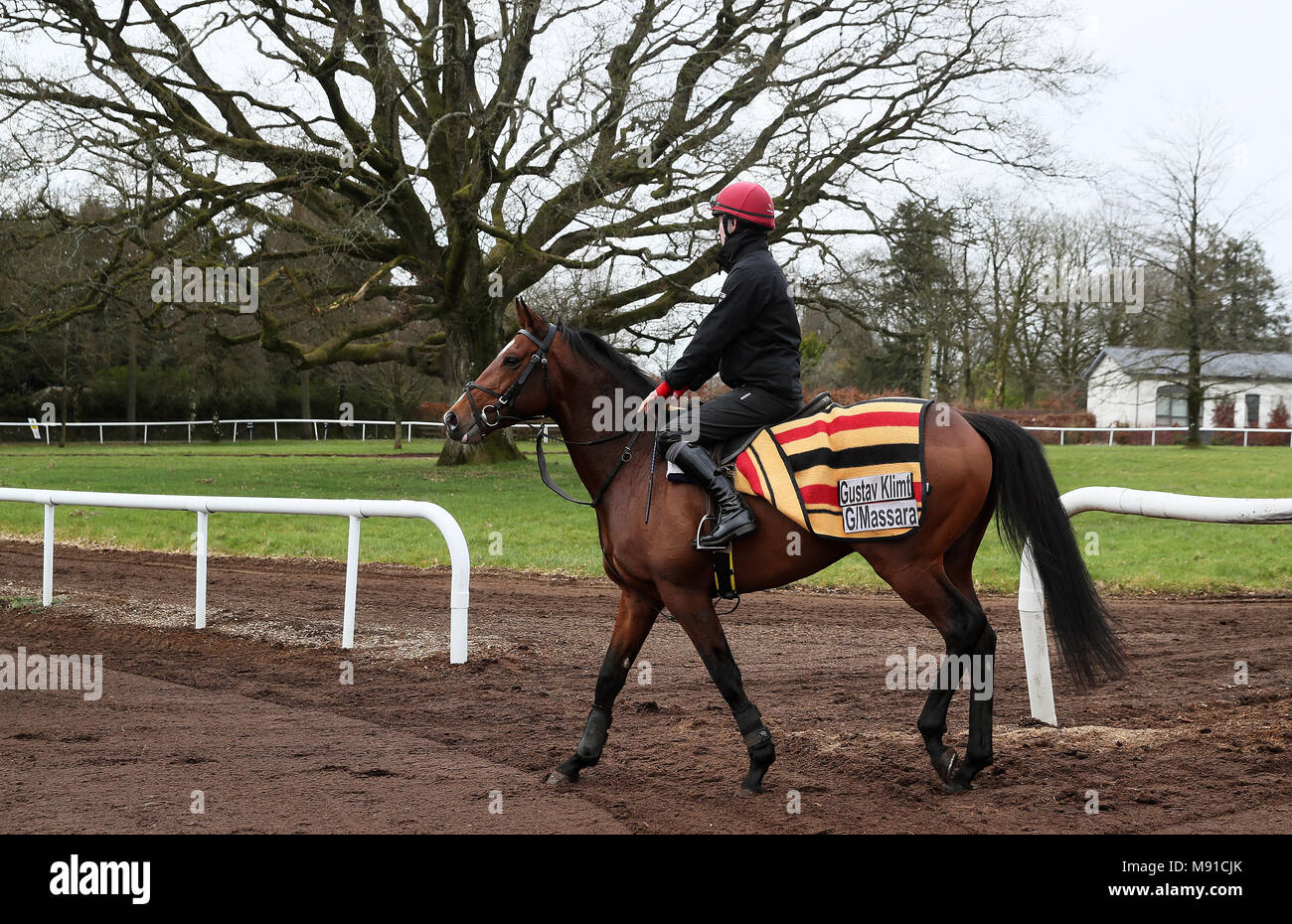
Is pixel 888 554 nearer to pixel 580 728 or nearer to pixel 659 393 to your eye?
pixel 659 393

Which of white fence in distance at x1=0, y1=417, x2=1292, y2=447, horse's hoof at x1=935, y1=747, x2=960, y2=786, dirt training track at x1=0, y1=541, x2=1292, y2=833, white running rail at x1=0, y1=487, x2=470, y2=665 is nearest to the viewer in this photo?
dirt training track at x1=0, y1=541, x2=1292, y2=833

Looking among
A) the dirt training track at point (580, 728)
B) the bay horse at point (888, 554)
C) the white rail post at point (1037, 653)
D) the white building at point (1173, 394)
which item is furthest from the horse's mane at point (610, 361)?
the white building at point (1173, 394)

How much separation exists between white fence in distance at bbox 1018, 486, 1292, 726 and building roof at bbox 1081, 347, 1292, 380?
95.6 feet

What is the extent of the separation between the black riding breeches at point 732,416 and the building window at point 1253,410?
170 feet

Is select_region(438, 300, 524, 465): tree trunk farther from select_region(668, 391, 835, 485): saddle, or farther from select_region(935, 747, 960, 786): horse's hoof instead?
select_region(935, 747, 960, 786): horse's hoof

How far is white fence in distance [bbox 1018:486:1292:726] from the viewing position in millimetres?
4453

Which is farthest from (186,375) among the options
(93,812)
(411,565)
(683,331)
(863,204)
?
(93,812)

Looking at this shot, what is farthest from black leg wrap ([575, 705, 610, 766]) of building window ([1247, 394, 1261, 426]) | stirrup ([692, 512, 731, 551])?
building window ([1247, 394, 1261, 426])

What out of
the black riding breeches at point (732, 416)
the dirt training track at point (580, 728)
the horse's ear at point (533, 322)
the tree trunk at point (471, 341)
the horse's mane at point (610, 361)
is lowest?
the dirt training track at point (580, 728)

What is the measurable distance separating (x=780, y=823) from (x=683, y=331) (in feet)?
63.7

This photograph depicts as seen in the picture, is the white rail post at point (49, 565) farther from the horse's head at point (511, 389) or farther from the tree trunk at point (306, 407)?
the tree trunk at point (306, 407)

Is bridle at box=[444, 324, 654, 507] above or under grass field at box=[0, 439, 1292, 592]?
above

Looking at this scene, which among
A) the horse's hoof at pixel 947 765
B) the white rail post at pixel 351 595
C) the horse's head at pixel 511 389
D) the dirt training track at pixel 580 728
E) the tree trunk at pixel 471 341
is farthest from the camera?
the tree trunk at pixel 471 341

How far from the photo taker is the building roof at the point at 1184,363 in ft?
104
